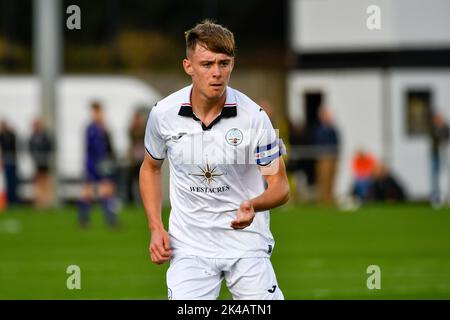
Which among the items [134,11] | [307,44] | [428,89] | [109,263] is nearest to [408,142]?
[428,89]

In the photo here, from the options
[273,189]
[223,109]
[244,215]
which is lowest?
[244,215]

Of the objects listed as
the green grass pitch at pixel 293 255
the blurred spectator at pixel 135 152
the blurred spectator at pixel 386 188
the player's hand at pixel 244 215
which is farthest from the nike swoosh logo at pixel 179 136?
the blurred spectator at pixel 386 188

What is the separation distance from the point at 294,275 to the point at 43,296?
3.64 m

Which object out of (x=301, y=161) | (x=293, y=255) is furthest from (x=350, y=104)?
(x=293, y=255)

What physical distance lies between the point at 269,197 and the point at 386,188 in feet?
83.6

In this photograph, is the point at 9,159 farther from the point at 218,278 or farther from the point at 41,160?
the point at 218,278

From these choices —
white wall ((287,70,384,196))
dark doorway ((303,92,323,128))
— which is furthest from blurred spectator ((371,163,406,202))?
dark doorway ((303,92,323,128))

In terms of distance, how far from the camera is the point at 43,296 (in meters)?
13.5

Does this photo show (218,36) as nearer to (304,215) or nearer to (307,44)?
(304,215)

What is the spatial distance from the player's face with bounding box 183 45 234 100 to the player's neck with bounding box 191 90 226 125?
0.06 meters

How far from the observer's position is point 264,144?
7258 mm

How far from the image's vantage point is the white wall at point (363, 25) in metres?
37.2

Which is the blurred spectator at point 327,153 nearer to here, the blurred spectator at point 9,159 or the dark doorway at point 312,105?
the dark doorway at point 312,105
